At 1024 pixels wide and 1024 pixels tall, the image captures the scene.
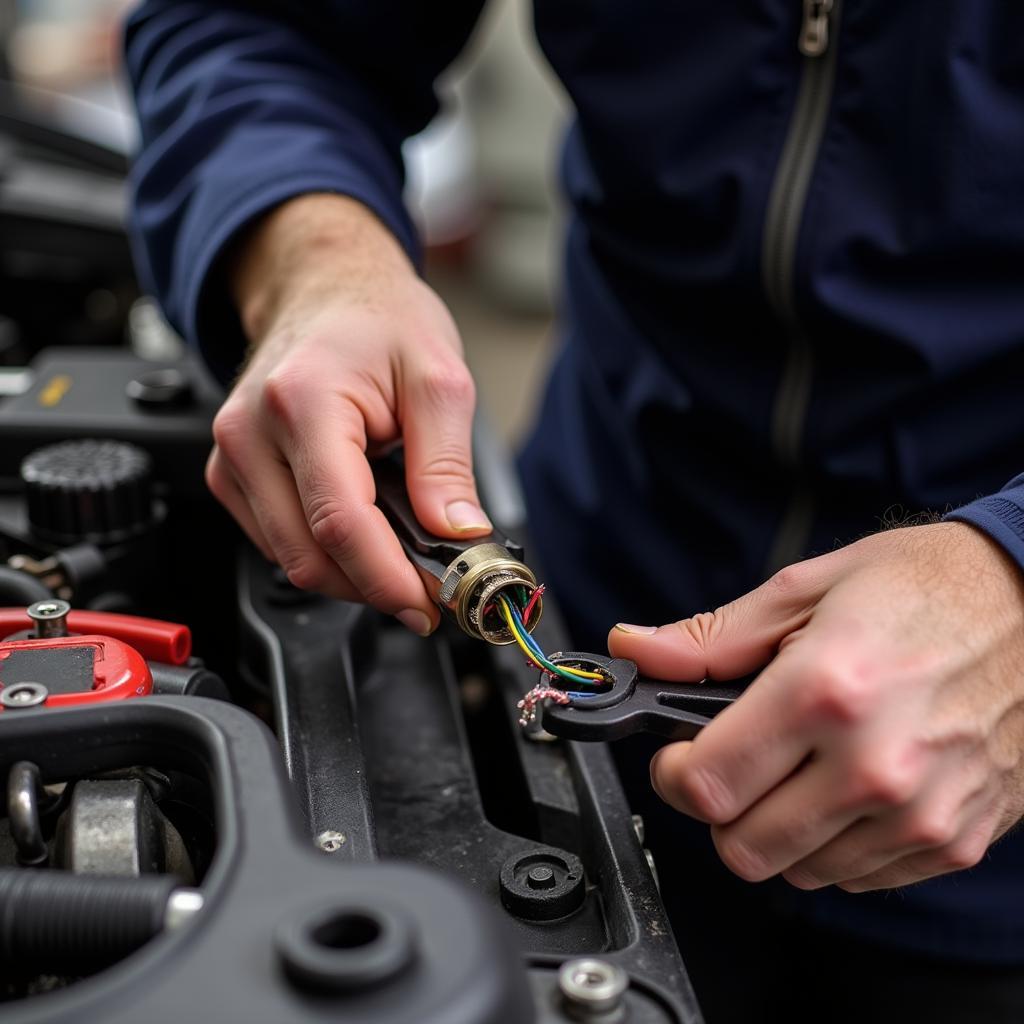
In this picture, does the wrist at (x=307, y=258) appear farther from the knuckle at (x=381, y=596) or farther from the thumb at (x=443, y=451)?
the knuckle at (x=381, y=596)

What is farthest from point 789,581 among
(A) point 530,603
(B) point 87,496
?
(B) point 87,496

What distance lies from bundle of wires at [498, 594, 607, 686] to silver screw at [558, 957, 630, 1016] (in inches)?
5.8

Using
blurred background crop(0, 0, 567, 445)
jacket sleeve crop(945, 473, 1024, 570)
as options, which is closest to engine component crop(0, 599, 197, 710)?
jacket sleeve crop(945, 473, 1024, 570)

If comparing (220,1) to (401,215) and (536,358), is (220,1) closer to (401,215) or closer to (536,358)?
(401,215)

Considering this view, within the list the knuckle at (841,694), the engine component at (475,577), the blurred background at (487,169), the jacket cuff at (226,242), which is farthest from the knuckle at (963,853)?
the blurred background at (487,169)

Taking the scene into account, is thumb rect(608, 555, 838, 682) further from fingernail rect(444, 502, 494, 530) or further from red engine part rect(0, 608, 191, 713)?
red engine part rect(0, 608, 191, 713)

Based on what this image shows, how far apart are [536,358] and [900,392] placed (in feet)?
9.67

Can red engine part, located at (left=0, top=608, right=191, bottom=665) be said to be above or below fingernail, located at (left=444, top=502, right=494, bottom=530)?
below

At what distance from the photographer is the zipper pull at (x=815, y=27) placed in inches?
31.3

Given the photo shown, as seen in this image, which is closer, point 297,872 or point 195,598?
point 297,872

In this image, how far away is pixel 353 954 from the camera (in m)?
0.37

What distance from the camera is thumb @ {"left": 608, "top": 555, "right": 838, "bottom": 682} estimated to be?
1.93ft

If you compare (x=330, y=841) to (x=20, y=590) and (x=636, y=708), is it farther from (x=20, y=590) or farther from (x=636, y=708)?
(x=20, y=590)

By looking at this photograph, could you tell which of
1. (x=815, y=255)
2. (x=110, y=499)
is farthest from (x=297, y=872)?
(x=815, y=255)
